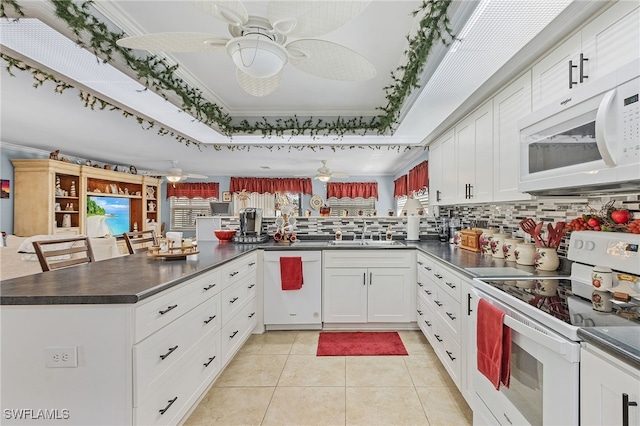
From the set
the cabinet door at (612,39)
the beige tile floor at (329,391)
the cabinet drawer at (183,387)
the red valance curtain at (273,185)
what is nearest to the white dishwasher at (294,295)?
the beige tile floor at (329,391)

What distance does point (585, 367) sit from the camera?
937 mm

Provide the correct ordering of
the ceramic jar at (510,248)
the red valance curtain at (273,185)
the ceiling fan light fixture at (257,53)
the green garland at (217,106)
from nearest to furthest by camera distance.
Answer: the ceiling fan light fixture at (257,53), the green garland at (217,106), the ceramic jar at (510,248), the red valance curtain at (273,185)

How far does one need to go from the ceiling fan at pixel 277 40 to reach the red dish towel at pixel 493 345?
1.36 metres

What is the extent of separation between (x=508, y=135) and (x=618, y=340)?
5.05 feet

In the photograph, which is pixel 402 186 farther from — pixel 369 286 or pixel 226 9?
pixel 226 9

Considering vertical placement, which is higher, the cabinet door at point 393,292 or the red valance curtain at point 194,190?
the red valance curtain at point 194,190

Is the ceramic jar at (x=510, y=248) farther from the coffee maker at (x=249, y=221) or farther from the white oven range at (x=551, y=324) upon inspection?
the coffee maker at (x=249, y=221)

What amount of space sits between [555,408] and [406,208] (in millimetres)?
2957

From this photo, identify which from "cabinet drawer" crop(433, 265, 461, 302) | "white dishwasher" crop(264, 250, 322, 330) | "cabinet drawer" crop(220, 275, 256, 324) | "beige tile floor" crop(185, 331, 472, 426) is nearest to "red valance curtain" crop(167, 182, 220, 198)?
"white dishwasher" crop(264, 250, 322, 330)

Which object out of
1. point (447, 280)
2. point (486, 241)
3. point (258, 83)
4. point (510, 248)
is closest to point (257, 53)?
point (258, 83)

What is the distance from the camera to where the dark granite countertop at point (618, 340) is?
778 mm

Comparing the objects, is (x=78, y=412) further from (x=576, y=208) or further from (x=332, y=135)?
(x=332, y=135)

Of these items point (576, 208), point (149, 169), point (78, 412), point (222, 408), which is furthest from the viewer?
point (149, 169)

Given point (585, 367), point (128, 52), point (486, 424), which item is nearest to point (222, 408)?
point (486, 424)
